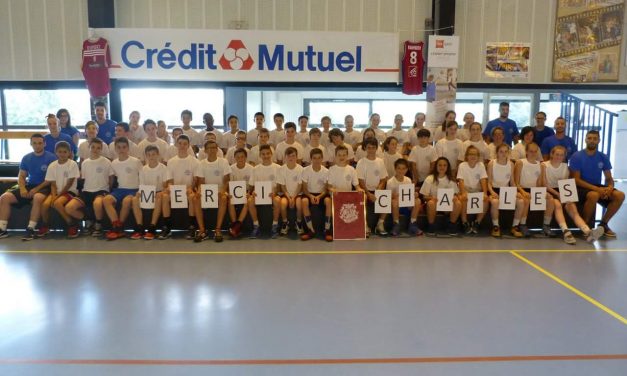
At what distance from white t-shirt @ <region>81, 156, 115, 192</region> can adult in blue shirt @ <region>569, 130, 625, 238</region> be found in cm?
626

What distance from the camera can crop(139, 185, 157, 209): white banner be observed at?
5988mm

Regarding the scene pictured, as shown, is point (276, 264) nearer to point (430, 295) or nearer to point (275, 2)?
point (430, 295)

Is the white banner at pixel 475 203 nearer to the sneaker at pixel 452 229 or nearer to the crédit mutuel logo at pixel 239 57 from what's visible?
the sneaker at pixel 452 229

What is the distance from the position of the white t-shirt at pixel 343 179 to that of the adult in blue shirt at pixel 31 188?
12.5ft

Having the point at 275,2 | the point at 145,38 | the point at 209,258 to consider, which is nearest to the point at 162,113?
the point at 145,38

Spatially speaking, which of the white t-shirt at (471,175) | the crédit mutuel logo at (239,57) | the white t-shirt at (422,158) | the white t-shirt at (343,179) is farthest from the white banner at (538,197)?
the crédit mutuel logo at (239,57)

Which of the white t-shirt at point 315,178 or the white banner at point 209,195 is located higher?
the white t-shirt at point 315,178

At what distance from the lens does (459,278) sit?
442 cm

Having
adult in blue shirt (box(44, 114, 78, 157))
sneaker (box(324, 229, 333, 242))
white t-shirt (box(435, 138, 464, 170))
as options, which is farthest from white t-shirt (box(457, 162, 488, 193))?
adult in blue shirt (box(44, 114, 78, 157))

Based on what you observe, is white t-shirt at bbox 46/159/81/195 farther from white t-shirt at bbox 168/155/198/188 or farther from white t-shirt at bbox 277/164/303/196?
white t-shirt at bbox 277/164/303/196

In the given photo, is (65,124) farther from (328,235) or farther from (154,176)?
(328,235)

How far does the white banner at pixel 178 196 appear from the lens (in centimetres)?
598

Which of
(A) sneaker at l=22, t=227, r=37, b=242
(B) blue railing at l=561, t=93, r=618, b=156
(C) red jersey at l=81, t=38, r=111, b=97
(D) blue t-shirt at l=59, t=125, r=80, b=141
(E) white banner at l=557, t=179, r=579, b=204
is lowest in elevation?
(A) sneaker at l=22, t=227, r=37, b=242

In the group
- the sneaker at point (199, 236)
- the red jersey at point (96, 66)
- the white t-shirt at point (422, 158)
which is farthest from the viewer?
the red jersey at point (96, 66)
